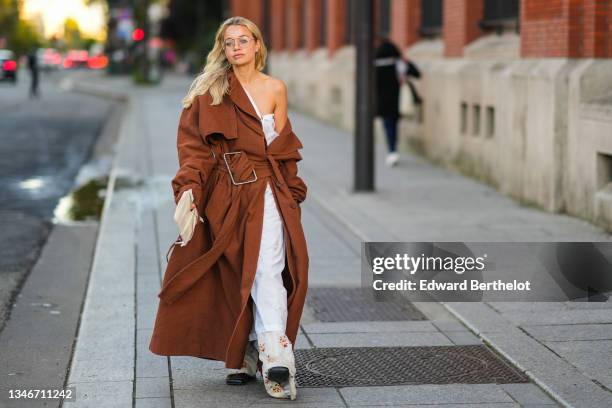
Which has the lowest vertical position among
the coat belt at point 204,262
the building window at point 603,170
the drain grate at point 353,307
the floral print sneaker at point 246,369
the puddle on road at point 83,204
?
the puddle on road at point 83,204

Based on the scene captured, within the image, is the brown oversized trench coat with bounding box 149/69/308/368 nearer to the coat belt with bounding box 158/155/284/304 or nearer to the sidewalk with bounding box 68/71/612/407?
the coat belt with bounding box 158/155/284/304

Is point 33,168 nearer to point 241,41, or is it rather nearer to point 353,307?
point 353,307

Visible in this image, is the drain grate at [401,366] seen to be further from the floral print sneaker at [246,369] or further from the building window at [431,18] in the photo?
the building window at [431,18]

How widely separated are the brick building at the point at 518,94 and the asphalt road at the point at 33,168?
4.30 metres

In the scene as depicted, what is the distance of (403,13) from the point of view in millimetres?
19453

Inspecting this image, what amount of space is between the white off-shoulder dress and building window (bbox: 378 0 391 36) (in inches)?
629

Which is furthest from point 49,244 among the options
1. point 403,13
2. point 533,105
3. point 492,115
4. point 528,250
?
point 403,13

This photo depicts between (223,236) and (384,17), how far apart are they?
16838mm

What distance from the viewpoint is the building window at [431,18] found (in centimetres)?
1814

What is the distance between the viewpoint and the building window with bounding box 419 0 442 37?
59.5ft

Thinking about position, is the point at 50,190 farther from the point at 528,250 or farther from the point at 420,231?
the point at 528,250

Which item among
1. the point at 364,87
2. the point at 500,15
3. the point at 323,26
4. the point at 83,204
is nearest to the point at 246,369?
the point at 364,87

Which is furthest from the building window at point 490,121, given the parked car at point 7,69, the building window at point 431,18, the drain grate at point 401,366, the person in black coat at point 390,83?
the parked car at point 7,69

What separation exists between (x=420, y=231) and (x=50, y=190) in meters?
6.17
